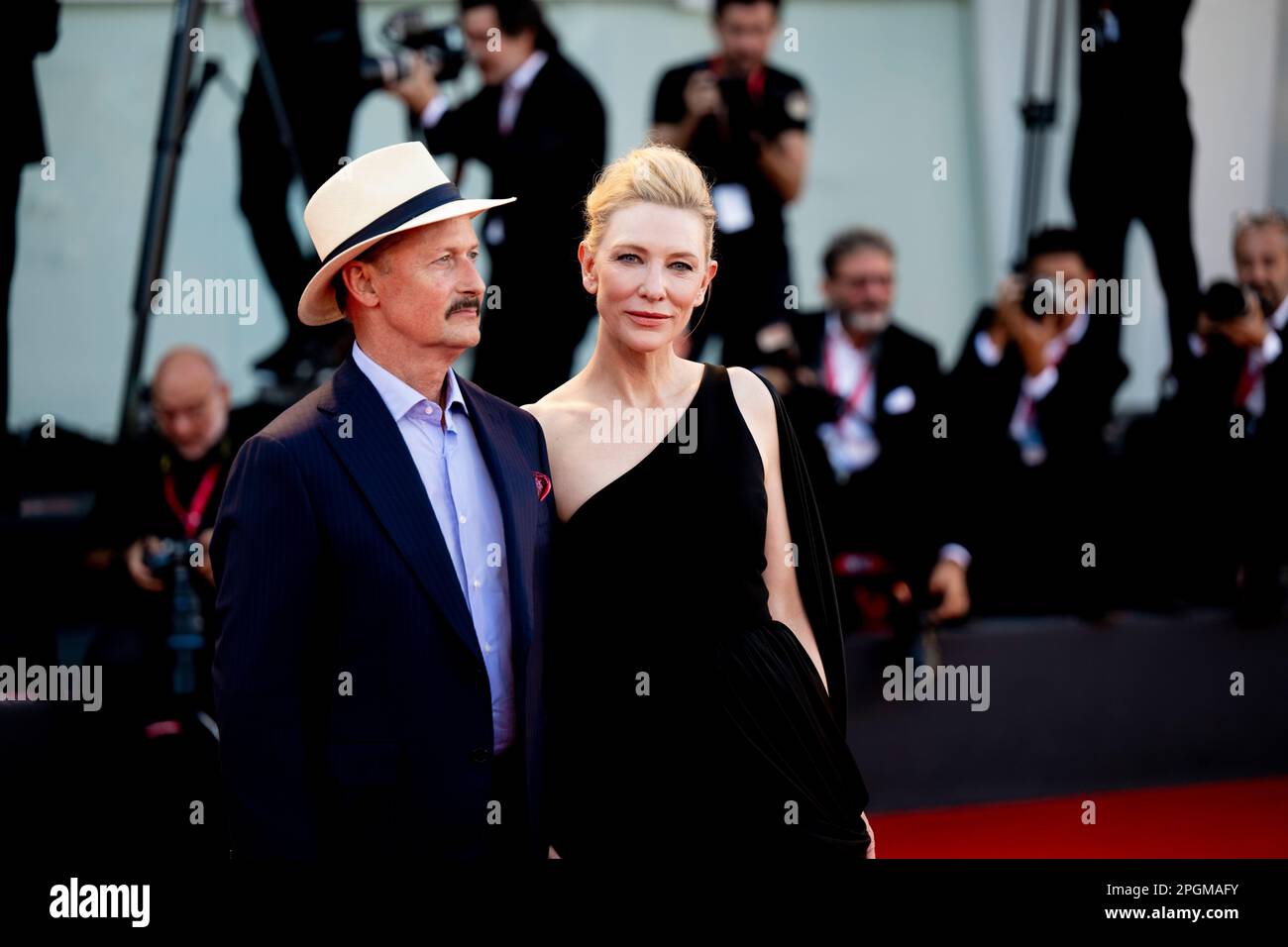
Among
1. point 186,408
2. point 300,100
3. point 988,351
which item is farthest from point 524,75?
point 988,351

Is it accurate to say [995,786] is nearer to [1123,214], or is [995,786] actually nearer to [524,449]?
[1123,214]

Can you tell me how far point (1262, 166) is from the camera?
22.8 feet

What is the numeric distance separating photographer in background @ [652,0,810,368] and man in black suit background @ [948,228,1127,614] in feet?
2.17

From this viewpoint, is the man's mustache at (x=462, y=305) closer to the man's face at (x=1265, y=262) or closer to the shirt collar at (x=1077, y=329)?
the shirt collar at (x=1077, y=329)

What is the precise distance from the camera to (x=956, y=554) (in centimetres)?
462

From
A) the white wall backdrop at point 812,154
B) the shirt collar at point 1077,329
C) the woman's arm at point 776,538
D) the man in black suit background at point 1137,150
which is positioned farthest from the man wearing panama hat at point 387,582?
the white wall backdrop at point 812,154

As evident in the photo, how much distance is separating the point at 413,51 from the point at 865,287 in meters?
Result: 1.49

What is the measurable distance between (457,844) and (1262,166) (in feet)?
19.4

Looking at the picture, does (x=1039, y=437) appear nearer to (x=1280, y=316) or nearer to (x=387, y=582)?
(x=1280, y=316)

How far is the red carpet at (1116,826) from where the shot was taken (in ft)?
13.5

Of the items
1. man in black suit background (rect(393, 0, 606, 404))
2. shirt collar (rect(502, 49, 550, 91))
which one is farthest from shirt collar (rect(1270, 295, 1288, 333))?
shirt collar (rect(502, 49, 550, 91))

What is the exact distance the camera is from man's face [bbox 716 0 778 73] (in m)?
4.71

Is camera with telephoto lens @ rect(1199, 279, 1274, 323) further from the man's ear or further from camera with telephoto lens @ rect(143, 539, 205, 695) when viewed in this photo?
the man's ear

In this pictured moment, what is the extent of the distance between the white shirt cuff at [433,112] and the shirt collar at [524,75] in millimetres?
232
